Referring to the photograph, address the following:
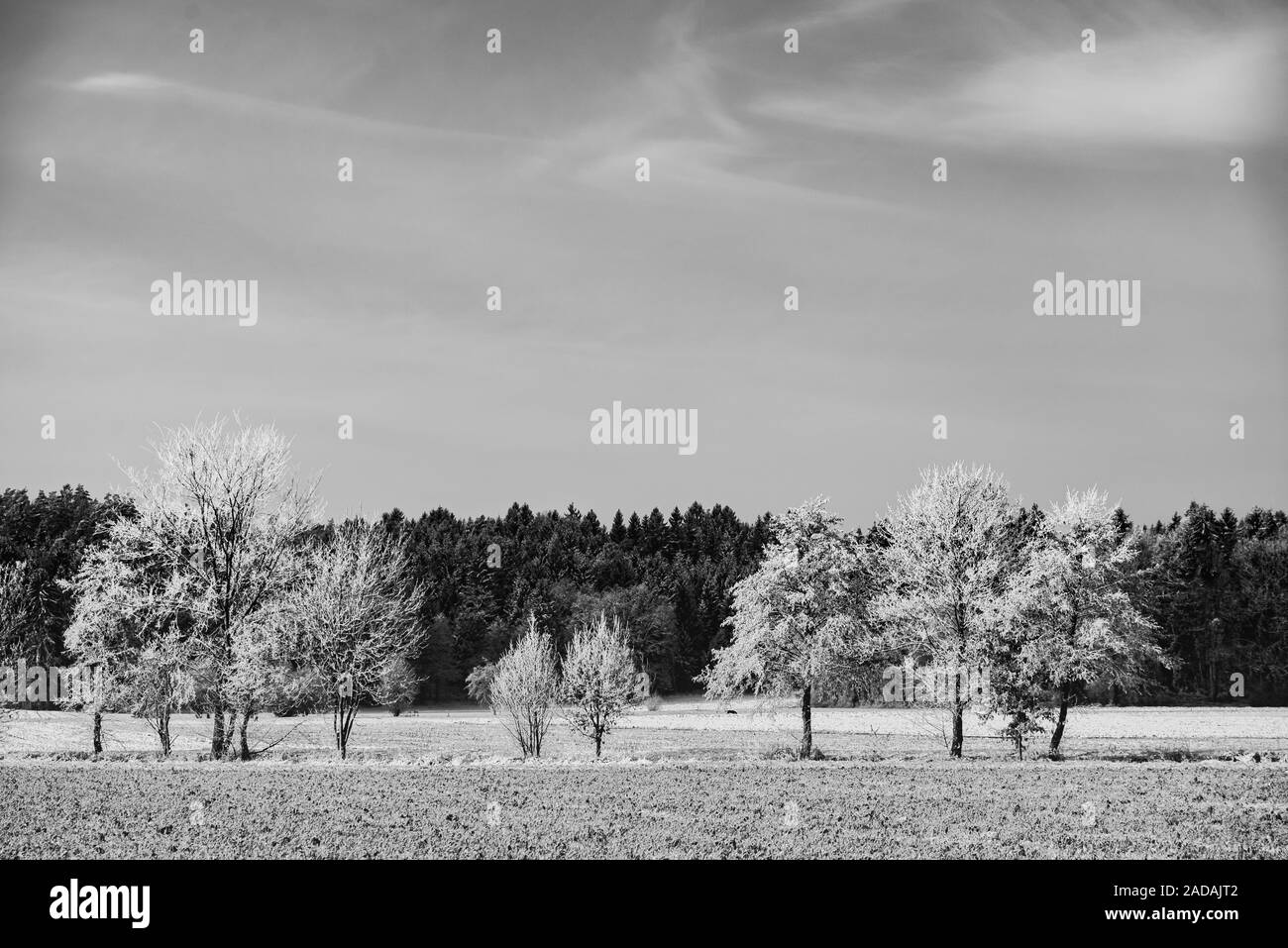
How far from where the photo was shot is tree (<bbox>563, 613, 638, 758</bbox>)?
5481cm

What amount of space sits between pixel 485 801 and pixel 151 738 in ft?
155

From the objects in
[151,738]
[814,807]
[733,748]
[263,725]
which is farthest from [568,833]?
[263,725]

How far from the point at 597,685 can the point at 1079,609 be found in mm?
24174

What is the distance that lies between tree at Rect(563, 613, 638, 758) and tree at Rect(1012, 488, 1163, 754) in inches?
751

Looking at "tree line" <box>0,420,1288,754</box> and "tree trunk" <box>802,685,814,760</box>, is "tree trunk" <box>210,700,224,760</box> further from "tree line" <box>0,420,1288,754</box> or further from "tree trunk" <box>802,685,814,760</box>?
"tree trunk" <box>802,685,814,760</box>

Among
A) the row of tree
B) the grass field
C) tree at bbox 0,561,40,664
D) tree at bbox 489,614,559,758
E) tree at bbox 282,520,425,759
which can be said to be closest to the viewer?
the grass field

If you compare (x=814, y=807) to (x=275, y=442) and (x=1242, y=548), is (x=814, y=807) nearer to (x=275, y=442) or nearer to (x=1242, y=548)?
(x=275, y=442)

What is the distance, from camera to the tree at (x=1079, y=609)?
2045 inches

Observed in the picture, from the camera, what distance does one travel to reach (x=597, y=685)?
55.2 metres

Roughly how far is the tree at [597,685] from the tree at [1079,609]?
19.1 metres

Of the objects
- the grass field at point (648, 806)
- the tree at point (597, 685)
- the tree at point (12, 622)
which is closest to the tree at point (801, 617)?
the grass field at point (648, 806)

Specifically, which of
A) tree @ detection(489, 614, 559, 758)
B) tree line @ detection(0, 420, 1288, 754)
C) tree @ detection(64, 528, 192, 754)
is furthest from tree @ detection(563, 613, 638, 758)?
tree @ detection(64, 528, 192, 754)

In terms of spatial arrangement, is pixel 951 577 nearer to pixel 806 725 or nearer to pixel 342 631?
Answer: pixel 806 725

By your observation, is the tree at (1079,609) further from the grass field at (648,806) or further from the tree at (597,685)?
the tree at (597,685)
